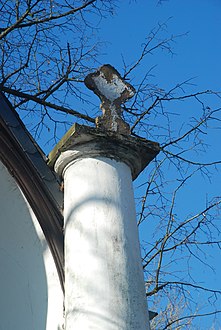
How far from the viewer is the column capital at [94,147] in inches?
150

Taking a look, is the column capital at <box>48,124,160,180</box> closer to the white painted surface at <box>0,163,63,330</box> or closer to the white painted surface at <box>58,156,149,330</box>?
the white painted surface at <box>58,156,149,330</box>

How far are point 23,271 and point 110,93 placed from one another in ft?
4.32

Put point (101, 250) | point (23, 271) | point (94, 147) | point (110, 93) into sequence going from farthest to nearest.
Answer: point (110, 93)
point (23, 271)
point (94, 147)
point (101, 250)

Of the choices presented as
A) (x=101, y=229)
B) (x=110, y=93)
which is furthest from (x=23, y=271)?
(x=110, y=93)

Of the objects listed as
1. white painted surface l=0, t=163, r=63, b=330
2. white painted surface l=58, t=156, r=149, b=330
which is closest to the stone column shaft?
white painted surface l=58, t=156, r=149, b=330

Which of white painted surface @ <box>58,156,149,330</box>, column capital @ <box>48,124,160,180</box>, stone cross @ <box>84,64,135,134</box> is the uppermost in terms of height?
stone cross @ <box>84,64,135,134</box>

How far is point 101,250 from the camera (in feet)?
11.0

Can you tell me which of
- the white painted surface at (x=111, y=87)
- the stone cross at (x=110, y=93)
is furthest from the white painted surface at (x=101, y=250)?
the white painted surface at (x=111, y=87)

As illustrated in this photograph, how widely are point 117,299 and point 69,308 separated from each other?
0.91ft

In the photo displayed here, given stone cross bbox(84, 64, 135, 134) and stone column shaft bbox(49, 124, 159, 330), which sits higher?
stone cross bbox(84, 64, 135, 134)

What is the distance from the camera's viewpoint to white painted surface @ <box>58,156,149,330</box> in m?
3.18

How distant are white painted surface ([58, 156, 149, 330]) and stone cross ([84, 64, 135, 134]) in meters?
0.30

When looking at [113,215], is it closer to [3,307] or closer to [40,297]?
[40,297]

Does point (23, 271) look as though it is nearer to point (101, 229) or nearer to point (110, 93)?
point (101, 229)
